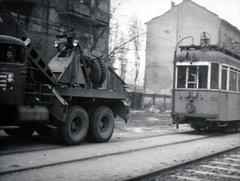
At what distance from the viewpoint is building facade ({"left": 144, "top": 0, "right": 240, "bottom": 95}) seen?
42344 millimetres

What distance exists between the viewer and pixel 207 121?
14.4 meters

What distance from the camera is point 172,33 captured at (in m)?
45.8

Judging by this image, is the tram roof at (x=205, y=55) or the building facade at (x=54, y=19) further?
the building facade at (x=54, y=19)

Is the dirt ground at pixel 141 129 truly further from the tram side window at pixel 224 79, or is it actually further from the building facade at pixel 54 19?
the building facade at pixel 54 19

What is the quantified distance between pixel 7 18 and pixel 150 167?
4.72 metres

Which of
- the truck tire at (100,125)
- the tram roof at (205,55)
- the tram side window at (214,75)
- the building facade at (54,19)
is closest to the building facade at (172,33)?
the building facade at (54,19)

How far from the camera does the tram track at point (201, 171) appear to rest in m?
6.49

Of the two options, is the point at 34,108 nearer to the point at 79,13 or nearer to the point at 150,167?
the point at 150,167

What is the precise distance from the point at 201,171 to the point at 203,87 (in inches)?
305

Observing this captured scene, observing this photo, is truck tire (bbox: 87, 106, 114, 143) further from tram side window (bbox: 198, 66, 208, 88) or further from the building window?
the building window

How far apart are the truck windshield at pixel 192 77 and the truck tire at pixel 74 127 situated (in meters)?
5.84

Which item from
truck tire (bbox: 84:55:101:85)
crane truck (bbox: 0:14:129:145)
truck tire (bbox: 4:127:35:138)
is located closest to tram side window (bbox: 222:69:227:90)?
crane truck (bbox: 0:14:129:145)

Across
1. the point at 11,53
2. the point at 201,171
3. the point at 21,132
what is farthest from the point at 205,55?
the point at 11,53

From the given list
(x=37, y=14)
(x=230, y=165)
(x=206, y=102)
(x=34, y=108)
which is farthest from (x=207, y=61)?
(x=37, y=14)
